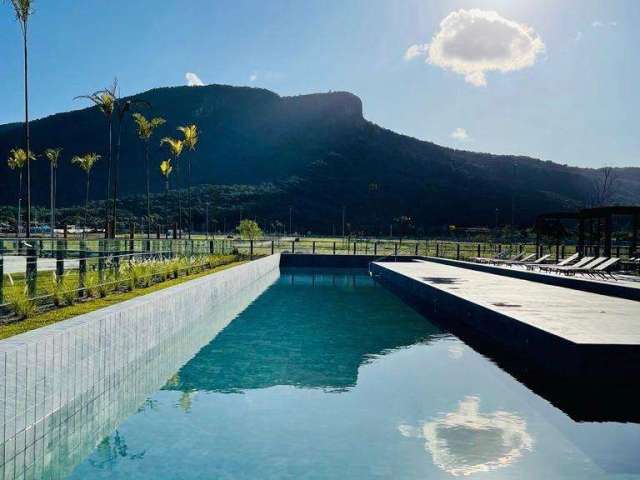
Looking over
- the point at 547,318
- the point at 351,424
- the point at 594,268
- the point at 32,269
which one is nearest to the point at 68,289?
the point at 32,269

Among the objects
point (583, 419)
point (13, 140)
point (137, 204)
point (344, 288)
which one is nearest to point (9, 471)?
point (583, 419)

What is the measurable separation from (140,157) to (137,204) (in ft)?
69.4

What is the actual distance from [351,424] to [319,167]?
377 ft

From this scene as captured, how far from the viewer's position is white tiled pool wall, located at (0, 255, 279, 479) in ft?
19.3

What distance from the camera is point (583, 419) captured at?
7793 mm

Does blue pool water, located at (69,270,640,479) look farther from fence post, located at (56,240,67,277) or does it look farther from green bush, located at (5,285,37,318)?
fence post, located at (56,240,67,277)

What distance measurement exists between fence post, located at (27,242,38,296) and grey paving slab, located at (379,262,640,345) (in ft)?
26.1

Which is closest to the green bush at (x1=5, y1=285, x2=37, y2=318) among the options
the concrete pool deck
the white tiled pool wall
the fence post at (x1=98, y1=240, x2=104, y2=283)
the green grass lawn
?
the green grass lawn

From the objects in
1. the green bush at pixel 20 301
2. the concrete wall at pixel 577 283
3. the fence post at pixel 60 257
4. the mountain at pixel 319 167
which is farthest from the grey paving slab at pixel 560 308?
the mountain at pixel 319 167

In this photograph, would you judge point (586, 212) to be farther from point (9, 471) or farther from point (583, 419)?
point (9, 471)

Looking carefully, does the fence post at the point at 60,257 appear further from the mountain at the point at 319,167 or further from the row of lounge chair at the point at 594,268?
the mountain at the point at 319,167

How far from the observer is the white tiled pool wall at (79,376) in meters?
5.87

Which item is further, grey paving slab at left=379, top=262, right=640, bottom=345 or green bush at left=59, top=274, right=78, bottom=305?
green bush at left=59, top=274, right=78, bottom=305

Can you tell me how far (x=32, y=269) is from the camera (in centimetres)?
990
